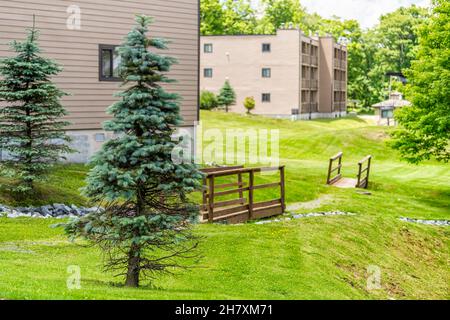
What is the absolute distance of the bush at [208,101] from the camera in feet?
231

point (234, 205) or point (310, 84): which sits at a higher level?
point (310, 84)

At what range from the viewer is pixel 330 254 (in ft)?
54.4

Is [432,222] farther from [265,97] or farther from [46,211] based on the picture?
[265,97]

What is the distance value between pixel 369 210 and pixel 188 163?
15.5m

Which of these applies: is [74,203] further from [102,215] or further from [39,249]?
[102,215]

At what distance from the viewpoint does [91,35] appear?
88.8ft

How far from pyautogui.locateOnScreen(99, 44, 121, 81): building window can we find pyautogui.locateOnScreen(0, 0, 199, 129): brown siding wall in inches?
7.6

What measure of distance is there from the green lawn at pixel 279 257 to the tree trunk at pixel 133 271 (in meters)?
0.21

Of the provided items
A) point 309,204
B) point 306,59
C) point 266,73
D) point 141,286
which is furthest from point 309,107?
point 141,286

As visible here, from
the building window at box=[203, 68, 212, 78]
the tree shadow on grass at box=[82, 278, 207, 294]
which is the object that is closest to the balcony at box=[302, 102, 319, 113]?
the building window at box=[203, 68, 212, 78]

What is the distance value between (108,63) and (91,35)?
4.15 feet

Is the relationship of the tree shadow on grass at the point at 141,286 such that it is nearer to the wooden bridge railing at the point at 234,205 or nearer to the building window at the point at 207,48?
the wooden bridge railing at the point at 234,205

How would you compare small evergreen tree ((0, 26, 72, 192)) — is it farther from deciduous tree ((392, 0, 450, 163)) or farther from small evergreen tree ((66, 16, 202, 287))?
deciduous tree ((392, 0, 450, 163))
